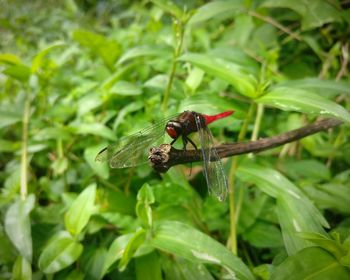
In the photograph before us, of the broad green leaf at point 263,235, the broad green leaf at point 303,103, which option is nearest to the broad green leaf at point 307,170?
the broad green leaf at point 263,235

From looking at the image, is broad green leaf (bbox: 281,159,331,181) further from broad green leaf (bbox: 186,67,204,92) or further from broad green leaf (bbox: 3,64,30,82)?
broad green leaf (bbox: 3,64,30,82)

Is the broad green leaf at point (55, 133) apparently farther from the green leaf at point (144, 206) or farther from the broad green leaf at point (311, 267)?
the broad green leaf at point (311, 267)

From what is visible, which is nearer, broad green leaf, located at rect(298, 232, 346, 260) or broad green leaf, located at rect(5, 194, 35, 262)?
broad green leaf, located at rect(298, 232, 346, 260)

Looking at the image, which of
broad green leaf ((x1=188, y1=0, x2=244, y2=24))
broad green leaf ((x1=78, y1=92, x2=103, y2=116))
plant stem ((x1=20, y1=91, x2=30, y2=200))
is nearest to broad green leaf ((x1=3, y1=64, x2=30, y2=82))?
plant stem ((x1=20, y1=91, x2=30, y2=200))

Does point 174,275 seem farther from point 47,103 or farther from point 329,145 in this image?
point 47,103

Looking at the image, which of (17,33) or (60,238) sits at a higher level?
(17,33)

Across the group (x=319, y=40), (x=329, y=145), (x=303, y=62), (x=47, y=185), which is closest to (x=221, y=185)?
(x=329, y=145)
